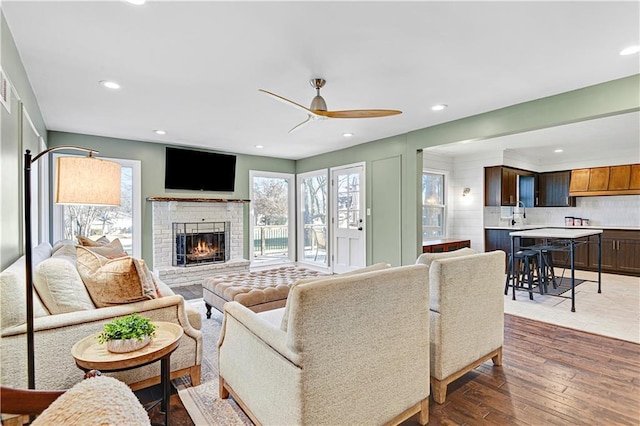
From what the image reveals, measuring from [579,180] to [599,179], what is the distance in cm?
Result: 34

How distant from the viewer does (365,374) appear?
1625 mm

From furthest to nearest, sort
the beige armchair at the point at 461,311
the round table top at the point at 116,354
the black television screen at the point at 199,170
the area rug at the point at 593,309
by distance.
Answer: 1. the black television screen at the point at 199,170
2. the area rug at the point at 593,309
3. the beige armchair at the point at 461,311
4. the round table top at the point at 116,354

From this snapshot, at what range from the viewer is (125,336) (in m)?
1.67

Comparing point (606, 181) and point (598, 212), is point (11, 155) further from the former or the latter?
point (598, 212)

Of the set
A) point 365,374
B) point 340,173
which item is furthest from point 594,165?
point 365,374

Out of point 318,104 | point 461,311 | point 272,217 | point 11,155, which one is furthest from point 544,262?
point 11,155

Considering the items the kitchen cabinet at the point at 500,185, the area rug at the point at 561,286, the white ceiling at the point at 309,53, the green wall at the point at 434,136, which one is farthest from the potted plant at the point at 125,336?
the kitchen cabinet at the point at 500,185

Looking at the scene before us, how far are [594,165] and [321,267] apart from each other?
238 inches

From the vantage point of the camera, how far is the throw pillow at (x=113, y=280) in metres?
2.14

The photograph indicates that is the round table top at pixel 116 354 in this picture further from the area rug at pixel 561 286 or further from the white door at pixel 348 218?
the area rug at pixel 561 286

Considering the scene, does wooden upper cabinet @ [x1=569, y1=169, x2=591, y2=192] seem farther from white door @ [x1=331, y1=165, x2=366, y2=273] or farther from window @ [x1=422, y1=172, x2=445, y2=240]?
white door @ [x1=331, y1=165, x2=366, y2=273]

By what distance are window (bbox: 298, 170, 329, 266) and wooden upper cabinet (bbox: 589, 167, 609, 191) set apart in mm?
5484

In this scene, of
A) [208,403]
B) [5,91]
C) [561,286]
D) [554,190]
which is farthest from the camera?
[554,190]

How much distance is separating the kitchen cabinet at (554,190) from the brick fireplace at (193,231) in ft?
A: 22.2
